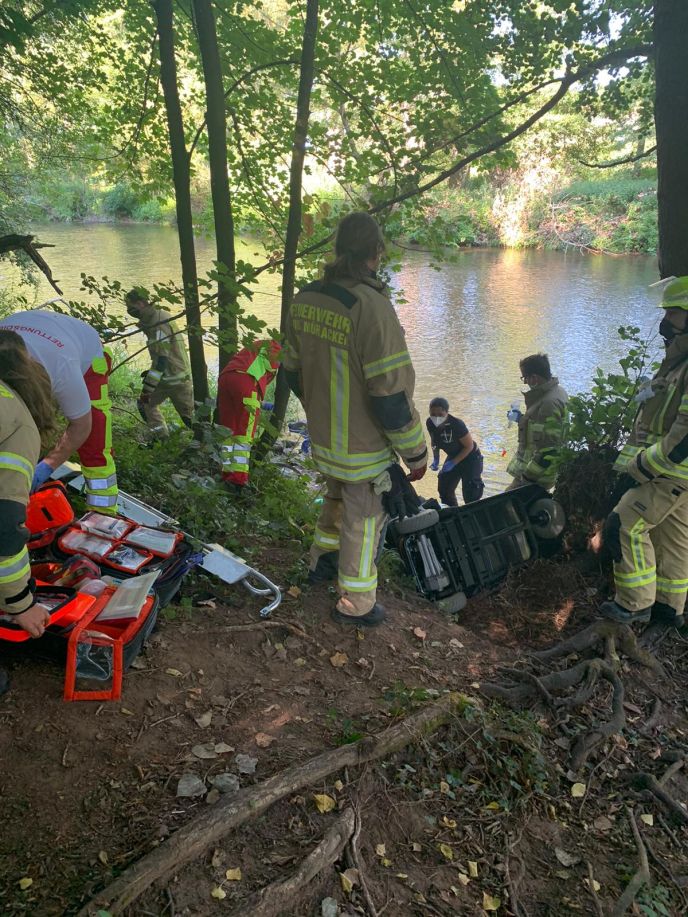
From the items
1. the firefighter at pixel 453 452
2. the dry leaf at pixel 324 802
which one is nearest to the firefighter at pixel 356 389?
the dry leaf at pixel 324 802

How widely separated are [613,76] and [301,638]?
5.57 metres

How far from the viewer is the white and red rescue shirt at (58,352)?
3.11m

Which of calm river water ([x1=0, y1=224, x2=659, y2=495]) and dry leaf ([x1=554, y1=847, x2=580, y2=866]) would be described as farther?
calm river water ([x1=0, y1=224, x2=659, y2=495])

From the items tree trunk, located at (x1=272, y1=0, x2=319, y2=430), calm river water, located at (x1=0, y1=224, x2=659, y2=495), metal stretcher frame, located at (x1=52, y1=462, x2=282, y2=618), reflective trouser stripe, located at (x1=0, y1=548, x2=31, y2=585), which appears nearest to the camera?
reflective trouser stripe, located at (x1=0, y1=548, x2=31, y2=585)

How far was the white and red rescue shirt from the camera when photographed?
3111mm

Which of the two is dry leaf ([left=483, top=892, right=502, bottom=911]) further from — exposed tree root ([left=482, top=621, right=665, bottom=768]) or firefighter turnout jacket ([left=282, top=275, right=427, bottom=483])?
firefighter turnout jacket ([left=282, top=275, right=427, bottom=483])

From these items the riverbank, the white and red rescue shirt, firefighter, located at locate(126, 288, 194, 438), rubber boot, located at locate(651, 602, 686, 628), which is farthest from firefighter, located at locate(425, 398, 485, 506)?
the riverbank

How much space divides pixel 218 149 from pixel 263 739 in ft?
14.6

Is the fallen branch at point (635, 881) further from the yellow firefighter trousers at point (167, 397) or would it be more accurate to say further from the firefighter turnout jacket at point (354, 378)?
the yellow firefighter trousers at point (167, 397)

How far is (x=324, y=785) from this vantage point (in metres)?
2.25

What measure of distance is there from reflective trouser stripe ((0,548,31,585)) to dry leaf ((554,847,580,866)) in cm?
224

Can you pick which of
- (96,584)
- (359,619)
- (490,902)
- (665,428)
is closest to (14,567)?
(96,584)

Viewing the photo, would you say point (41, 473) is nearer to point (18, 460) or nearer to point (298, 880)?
point (18, 460)

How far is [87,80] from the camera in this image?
6.32m
